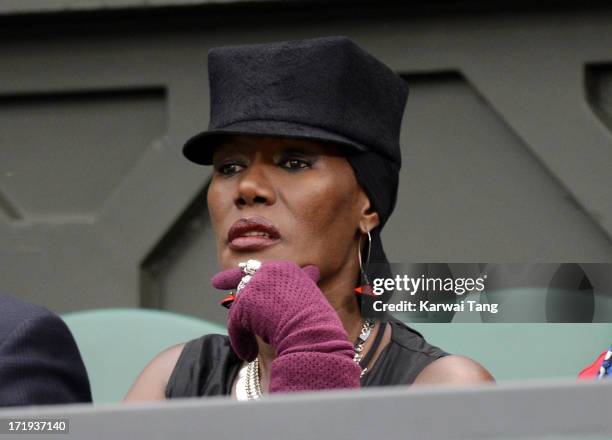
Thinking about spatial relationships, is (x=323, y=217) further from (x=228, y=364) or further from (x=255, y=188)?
(x=228, y=364)

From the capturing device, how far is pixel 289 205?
152 centimetres

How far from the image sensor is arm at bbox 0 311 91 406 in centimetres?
156

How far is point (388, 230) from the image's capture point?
2395 mm

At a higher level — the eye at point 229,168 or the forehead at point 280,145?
the forehead at point 280,145

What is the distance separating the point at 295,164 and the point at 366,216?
12 cm

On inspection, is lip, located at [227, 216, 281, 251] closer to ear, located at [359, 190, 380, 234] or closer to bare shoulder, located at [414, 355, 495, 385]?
ear, located at [359, 190, 380, 234]

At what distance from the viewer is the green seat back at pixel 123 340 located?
225 centimetres

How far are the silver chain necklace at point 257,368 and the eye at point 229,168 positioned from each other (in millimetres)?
248

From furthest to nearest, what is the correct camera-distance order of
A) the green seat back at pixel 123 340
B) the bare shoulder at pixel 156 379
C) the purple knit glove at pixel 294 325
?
the green seat back at pixel 123 340, the bare shoulder at pixel 156 379, the purple knit glove at pixel 294 325

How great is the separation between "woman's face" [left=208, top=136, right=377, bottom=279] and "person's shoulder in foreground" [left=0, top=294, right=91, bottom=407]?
278 millimetres

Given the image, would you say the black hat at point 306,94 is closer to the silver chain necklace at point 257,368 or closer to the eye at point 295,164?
the eye at point 295,164

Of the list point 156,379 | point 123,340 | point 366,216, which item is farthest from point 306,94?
point 123,340

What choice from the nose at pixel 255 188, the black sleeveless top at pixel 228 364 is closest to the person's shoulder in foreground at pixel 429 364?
the black sleeveless top at pixel 228 364

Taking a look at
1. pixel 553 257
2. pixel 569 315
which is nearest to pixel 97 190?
pixel 553 257
